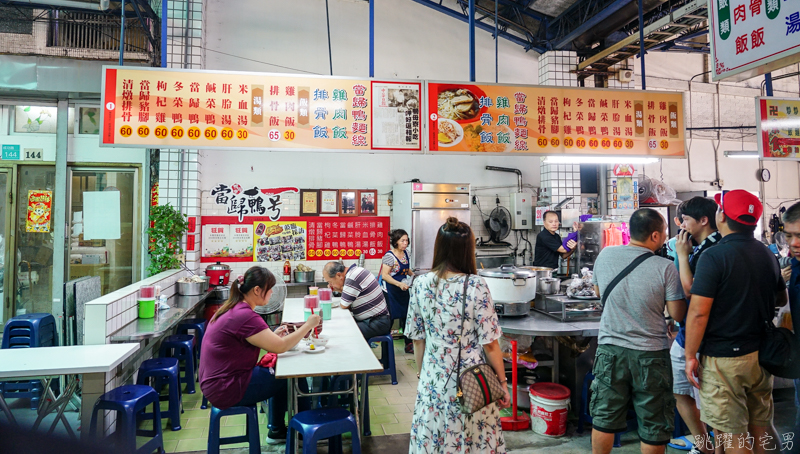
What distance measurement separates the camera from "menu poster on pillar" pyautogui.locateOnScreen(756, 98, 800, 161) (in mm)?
4453

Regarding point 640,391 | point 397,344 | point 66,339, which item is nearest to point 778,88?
point 397,344

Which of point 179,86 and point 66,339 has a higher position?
point 179,86

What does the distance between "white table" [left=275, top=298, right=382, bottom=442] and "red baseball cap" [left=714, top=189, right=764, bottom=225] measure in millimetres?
2194

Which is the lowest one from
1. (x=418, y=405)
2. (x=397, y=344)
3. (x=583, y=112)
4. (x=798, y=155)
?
(x=397, y=344)

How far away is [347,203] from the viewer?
7.30 m

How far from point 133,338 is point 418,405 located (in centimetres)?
256

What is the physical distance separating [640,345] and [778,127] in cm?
334

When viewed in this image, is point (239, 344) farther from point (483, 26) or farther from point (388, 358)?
point (483, 26)

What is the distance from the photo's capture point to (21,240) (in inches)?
247

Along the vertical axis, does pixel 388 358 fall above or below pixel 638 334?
below

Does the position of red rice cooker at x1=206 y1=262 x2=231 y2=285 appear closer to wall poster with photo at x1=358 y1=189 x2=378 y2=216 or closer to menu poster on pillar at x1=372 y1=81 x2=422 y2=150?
wall poster with photo at x1=358 y1=189 x2=378 y2=216

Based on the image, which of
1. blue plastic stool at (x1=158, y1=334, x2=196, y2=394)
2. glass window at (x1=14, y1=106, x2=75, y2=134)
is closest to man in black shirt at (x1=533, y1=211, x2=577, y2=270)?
blue plastic stool at (x1=158, y1=334, x2=196, y2=394)

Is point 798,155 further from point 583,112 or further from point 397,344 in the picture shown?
point 397,344

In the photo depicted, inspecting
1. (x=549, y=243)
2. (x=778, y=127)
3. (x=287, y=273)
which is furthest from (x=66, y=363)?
(x=778, y=127)
